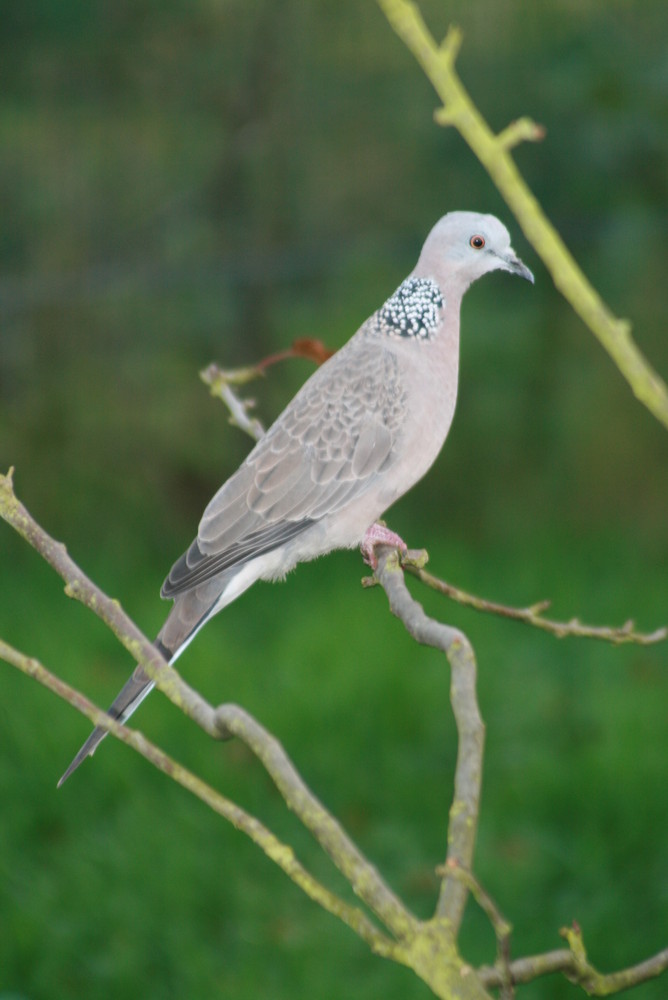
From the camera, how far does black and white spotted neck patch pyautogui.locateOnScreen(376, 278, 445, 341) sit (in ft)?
7.17

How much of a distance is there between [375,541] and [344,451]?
199mm

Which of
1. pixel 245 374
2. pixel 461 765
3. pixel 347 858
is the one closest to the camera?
pixel 347 858

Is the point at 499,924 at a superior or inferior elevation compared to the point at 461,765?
inferior

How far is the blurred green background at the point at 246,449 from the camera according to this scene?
13.8ft

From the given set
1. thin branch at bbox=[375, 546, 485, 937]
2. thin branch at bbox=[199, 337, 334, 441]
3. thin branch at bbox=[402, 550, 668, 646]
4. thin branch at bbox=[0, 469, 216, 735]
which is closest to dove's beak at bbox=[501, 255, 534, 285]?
thin branch at bbox=[199, 337, 334, 441]

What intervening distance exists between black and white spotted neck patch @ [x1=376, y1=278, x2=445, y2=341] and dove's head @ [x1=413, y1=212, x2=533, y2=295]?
8 cm

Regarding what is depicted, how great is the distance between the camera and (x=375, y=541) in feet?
7.63

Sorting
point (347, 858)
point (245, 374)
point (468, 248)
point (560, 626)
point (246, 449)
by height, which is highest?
point (246, 449)

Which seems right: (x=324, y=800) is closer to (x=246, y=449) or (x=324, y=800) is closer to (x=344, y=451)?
(x=246, y=449)

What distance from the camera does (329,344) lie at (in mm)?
6207

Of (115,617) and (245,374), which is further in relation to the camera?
(245,374)

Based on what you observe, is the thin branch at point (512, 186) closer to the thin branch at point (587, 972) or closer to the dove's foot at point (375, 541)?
the thin branch at point (587, 972)

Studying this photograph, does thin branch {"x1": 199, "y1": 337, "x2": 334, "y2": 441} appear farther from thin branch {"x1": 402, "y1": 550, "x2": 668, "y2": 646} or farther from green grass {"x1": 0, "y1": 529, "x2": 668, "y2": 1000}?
green grass {"x1": 0, "y1": 529, "x2": 668, "y2": 1000}

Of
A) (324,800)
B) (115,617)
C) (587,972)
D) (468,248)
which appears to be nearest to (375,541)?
(468,248)
